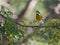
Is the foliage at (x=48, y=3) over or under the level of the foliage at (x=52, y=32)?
over

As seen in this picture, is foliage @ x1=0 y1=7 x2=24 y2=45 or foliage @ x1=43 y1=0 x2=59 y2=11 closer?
foliage @ x1=0 y1=7 x2=24 y2=45

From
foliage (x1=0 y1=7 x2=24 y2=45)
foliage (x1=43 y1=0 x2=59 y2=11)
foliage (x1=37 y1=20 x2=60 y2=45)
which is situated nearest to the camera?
foliage (x1=0 y1=7 x2=24 y2=45)

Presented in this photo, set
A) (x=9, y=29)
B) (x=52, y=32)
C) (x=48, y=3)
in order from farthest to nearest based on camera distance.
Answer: (x=48, y=3), (x=52, y=32), (x=9, y=29)

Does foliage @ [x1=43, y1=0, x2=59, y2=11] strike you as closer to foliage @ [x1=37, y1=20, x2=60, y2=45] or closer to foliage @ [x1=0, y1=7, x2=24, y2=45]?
foliage @ [x1=37, y1=20, x2=60, y2=45]

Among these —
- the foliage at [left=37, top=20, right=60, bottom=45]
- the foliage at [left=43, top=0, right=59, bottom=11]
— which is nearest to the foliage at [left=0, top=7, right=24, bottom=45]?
the foliage at [left=37, top=20, right=60, bottom=45]

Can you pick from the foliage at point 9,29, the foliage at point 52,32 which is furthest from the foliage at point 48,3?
the foliage at point 9,29

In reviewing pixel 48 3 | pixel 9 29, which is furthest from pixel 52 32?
pixel 48 3

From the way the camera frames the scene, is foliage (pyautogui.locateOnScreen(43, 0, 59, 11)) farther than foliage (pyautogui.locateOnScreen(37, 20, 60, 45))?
Yes

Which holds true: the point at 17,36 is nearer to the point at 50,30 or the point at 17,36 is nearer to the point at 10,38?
the point at 10,38

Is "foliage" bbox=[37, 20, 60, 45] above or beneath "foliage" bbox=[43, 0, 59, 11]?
beneath

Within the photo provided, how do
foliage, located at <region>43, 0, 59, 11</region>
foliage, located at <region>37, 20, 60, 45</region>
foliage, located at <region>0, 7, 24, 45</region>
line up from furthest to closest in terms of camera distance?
foliage, located at <region>43, 0, 59, 11</region> → foliage, located at <region>37, 20, 60, 45</region> → foliage, located at <region>0, 7, 24, 45</region>

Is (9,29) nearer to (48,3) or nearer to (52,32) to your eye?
(52,32)

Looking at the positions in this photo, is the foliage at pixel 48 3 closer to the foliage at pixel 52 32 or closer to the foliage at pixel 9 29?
the foliage at pixel 52 32

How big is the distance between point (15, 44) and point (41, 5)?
2862mm
